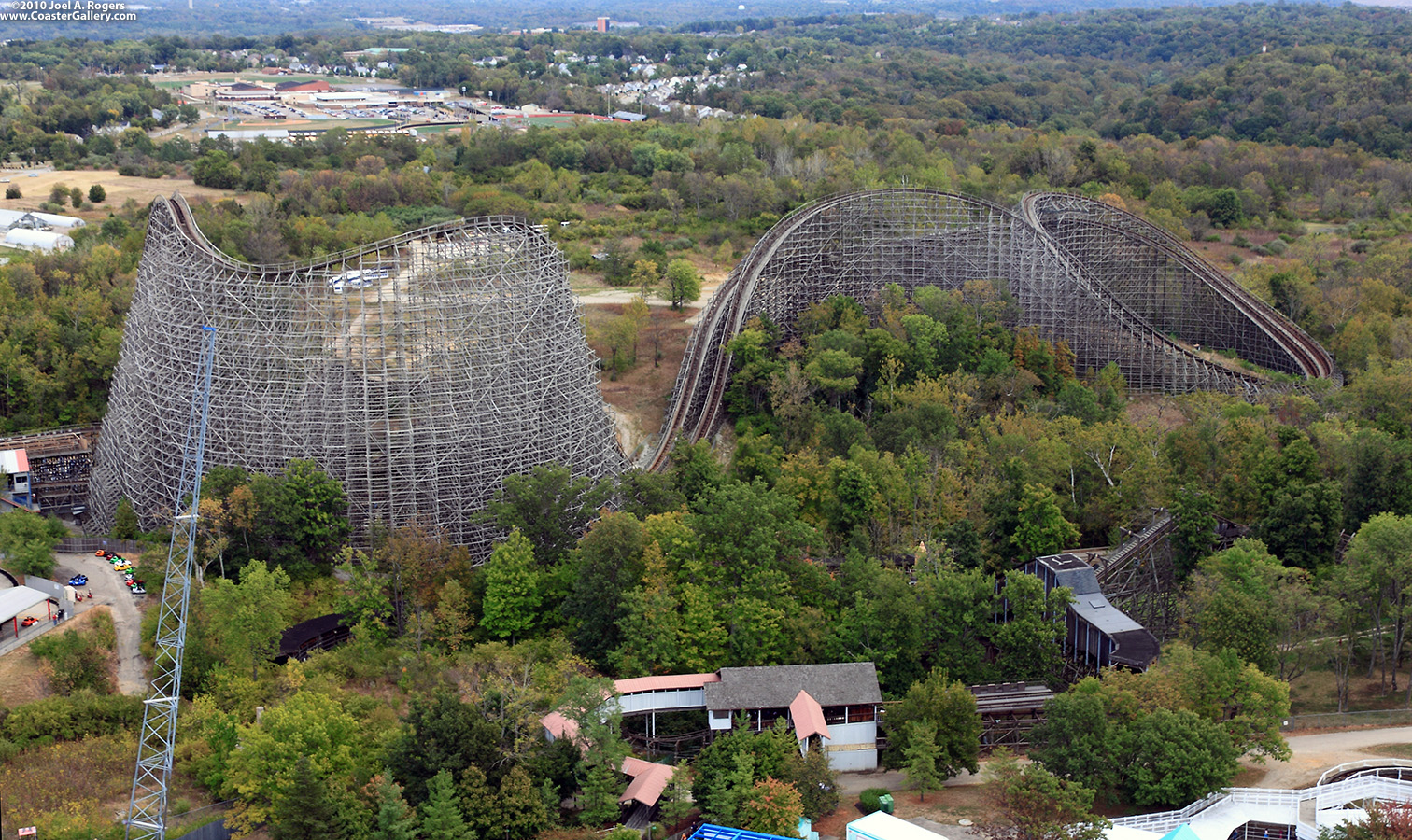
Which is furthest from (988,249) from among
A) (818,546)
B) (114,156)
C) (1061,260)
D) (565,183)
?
(114,156)

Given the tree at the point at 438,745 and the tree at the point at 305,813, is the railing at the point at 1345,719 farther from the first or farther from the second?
the tree at the point at 305,813

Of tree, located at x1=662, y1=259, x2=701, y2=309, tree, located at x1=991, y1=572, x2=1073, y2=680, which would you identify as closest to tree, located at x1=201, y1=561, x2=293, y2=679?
tree, located at x1=991, y1=572, x2=1073, y2=680

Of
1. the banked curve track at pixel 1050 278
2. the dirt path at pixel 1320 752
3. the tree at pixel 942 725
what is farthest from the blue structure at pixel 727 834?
the banked curve track at pixel 1050 278

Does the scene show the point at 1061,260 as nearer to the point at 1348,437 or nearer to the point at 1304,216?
the point at 1348,437

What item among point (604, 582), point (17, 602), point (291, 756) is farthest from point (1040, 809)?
point (17, 602)

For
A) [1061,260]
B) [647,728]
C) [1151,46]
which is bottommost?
[647,728]

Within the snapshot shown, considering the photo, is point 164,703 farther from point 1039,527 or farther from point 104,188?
point 104,188

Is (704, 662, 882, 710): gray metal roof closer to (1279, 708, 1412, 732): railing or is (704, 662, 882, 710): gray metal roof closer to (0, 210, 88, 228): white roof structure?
(1279, 708, 1412, 732): railing
